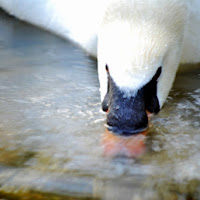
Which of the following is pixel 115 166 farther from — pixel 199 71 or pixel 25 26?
pixel 25 26

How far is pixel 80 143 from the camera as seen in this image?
2168mm

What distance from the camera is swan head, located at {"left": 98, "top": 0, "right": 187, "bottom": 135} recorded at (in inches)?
87.6

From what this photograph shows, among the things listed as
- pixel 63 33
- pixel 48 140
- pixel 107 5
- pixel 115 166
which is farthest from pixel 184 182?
pixel 63 33

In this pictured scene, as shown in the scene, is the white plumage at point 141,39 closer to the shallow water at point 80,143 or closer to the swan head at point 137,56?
the swan head at point 137,56

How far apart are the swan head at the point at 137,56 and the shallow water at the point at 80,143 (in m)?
0.10

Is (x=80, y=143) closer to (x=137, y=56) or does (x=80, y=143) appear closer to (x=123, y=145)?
(x=123, y=145)

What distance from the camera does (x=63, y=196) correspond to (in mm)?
1757

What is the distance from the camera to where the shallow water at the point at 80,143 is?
181 centimetres

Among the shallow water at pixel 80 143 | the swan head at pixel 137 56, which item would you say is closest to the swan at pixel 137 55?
the swan head at pixel 137 56

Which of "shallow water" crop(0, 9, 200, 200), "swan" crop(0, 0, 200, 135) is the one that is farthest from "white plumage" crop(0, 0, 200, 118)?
"shallow water" crop(0, 9, 200, 200)

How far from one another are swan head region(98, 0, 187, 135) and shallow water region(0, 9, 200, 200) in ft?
0.33

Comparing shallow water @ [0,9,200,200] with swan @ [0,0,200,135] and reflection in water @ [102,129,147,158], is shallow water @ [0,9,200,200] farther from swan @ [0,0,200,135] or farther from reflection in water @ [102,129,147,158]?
swan @ [0,0,200,135]

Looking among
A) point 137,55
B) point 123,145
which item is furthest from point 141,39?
point 123,145

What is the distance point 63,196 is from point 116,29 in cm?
Answer: 95
